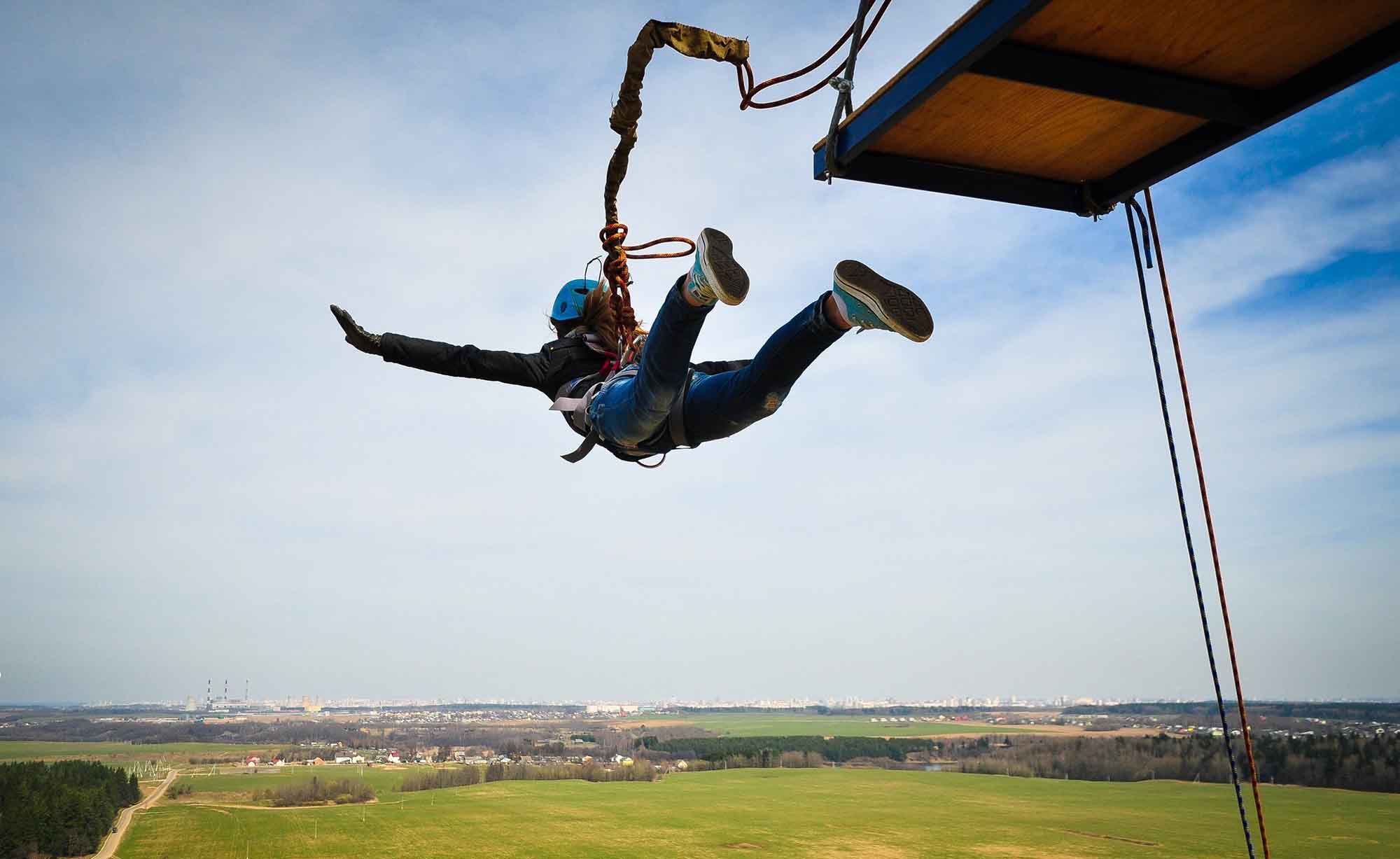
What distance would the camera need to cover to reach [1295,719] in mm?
114125

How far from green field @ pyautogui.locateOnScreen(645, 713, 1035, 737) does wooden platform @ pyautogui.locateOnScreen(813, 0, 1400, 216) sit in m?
153

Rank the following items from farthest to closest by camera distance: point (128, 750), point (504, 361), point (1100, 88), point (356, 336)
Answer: point (128, 750) < point (504, 361) < point (356, 336) < point (1100, 88)

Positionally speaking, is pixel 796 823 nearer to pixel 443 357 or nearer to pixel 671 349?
pixel 443 357

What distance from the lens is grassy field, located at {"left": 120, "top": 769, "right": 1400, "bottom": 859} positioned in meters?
79.1

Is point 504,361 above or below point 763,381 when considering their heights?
above

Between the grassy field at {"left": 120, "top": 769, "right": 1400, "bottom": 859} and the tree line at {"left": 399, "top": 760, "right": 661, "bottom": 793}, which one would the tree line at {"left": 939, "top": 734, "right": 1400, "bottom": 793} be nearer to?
the grassy field at {"left": 120, "top": 769, "right": 1400, "bottom": 859}

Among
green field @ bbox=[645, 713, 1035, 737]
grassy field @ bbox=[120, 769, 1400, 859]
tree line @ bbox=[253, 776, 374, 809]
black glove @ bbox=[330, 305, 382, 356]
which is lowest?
grassy field @ bbox=[120, 769, 1400, 859]

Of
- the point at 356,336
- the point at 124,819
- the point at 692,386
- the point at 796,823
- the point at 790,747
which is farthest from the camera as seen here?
the point at 790,747

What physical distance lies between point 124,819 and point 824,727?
115079 mm

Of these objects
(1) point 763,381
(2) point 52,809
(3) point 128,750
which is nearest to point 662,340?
(1) point 763,381

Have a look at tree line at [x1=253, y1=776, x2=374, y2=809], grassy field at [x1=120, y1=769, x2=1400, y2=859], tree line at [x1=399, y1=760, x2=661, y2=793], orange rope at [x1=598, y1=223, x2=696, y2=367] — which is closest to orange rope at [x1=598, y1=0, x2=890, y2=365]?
orange rope at [x1=598, y1=223, x2=696, y2=367]

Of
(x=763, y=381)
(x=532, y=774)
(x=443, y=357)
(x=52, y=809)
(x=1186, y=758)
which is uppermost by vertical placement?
(x=443, y=357)

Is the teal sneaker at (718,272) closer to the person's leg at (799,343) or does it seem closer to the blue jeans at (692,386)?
the blue jeans at (692,386)

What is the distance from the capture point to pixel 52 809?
71750mm
